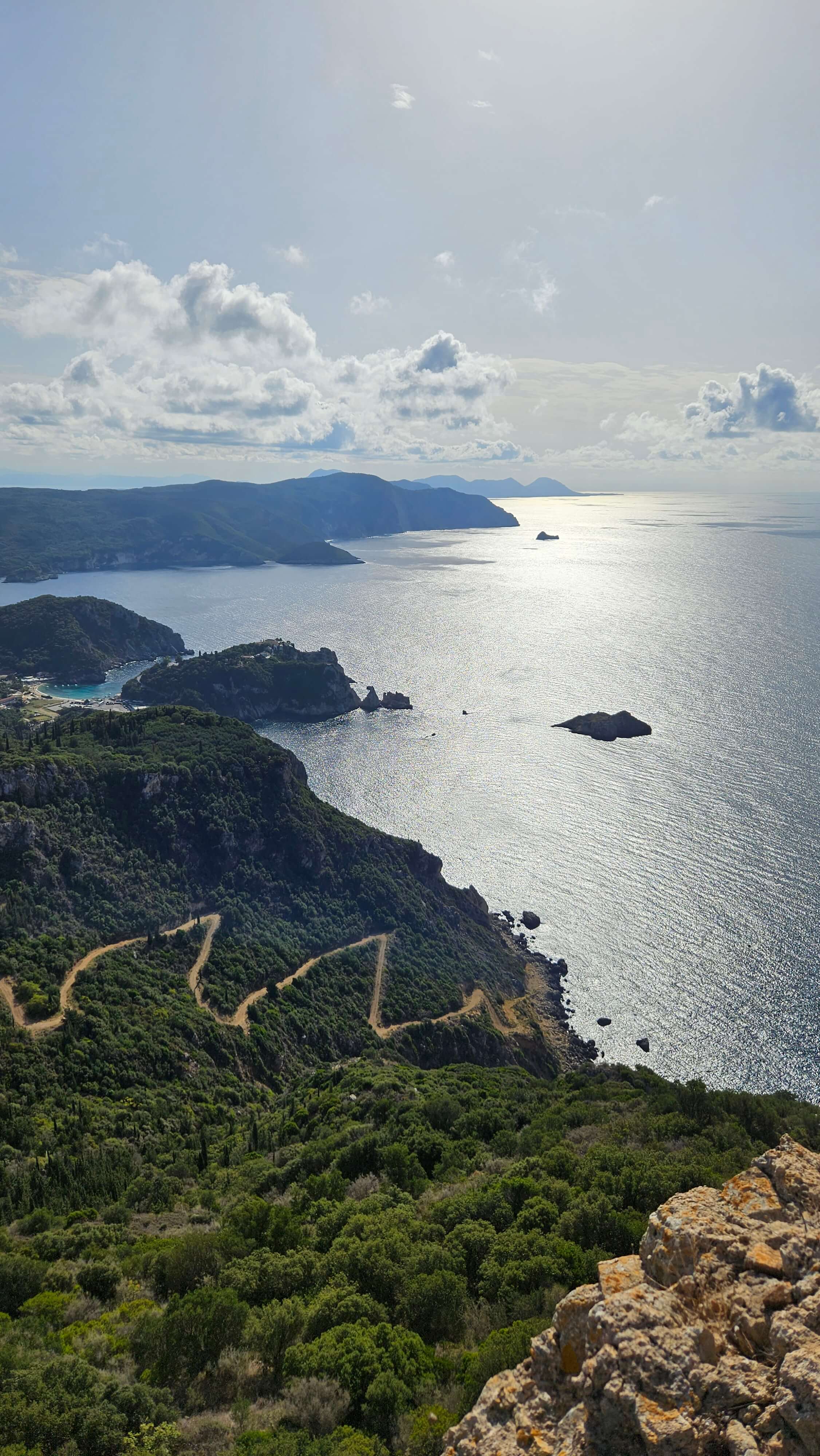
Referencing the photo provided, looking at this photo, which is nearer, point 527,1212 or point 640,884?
point 527,1212

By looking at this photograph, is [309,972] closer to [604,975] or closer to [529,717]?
[604,975]

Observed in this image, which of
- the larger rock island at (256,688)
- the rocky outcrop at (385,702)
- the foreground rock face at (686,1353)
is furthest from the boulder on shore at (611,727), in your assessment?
the foreground rock face at (686,1353)

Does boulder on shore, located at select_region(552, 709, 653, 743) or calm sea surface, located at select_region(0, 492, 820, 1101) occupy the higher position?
boulder on shore, located at select_region(552, 709, 653, 743)

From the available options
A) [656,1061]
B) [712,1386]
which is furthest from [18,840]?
[712,1386]

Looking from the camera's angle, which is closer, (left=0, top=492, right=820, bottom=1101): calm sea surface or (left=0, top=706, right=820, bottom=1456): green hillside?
(left=0, top=706, right=820, bottom=1456): green hillside

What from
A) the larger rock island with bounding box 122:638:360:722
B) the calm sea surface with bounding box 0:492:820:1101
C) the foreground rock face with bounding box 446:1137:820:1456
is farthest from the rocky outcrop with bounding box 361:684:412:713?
the foreground rock face with bounding box 446:1137:820:1456

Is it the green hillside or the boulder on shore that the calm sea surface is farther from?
the green hillside

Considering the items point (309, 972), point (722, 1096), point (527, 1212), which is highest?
point (527, 1212)
